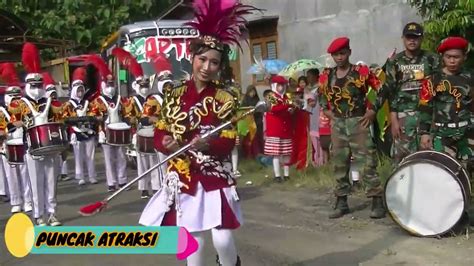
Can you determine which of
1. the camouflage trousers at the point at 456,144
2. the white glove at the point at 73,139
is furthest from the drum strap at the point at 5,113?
the camouflage trousers at the point at 456,144

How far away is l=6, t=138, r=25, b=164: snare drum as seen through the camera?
9.37m

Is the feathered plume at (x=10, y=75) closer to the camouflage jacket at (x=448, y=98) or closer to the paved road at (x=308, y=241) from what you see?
the paved road at (x=308, y=241)

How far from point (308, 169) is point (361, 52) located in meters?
3.99

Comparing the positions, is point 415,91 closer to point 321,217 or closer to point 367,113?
point 367,113

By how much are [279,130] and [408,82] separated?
A: 417 cm

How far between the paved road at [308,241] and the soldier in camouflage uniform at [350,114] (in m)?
0.48

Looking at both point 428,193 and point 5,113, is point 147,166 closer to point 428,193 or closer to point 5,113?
point 5,113

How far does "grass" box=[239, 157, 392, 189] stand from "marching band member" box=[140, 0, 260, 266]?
481cm

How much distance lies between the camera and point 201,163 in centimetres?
490

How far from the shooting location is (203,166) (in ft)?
16.1

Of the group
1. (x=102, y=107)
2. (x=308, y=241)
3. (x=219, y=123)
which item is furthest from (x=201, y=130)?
(x=102, y=107)

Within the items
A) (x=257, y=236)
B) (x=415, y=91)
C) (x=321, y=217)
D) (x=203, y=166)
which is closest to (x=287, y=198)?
(x=321, y=217)

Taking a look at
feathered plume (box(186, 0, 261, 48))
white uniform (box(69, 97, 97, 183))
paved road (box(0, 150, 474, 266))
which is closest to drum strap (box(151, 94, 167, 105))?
paved road (box(0, 150, 474, 266))

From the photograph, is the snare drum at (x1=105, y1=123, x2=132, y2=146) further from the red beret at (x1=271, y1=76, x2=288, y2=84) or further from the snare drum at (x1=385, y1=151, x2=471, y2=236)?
the snare drum at (x1=385, y1=151, x2=471, y2=236)
